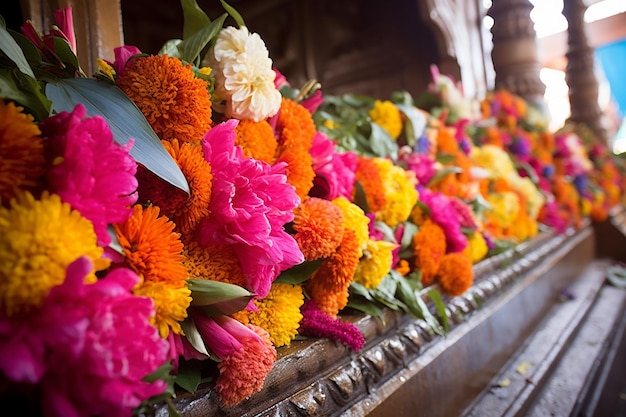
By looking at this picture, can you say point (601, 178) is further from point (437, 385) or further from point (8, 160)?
point (8, 160)

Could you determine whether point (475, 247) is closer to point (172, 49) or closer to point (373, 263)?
point (373, 263)

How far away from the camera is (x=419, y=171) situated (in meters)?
0.85

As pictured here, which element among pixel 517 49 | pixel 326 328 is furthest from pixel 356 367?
pixel 517 49

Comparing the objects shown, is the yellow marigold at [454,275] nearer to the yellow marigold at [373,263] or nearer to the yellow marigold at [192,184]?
the yellow marigold at [373,263]

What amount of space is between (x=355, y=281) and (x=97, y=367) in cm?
38

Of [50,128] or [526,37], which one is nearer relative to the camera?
[50,128]

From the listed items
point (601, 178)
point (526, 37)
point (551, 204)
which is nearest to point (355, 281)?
point (551, 204)

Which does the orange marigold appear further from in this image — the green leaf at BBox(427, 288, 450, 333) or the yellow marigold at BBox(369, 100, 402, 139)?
the yellow marigold at BBox(369, 100, 402, 139)

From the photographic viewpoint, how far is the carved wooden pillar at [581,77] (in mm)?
2607

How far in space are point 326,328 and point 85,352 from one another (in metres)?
0.30

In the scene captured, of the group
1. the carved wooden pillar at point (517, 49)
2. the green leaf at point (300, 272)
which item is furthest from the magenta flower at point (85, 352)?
the carved wooden pillar at point (517, 49)

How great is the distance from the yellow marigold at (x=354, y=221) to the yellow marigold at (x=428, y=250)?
0.20 meters

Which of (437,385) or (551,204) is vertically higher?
(551,204)

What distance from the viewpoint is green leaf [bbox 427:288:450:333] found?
0.64 m
